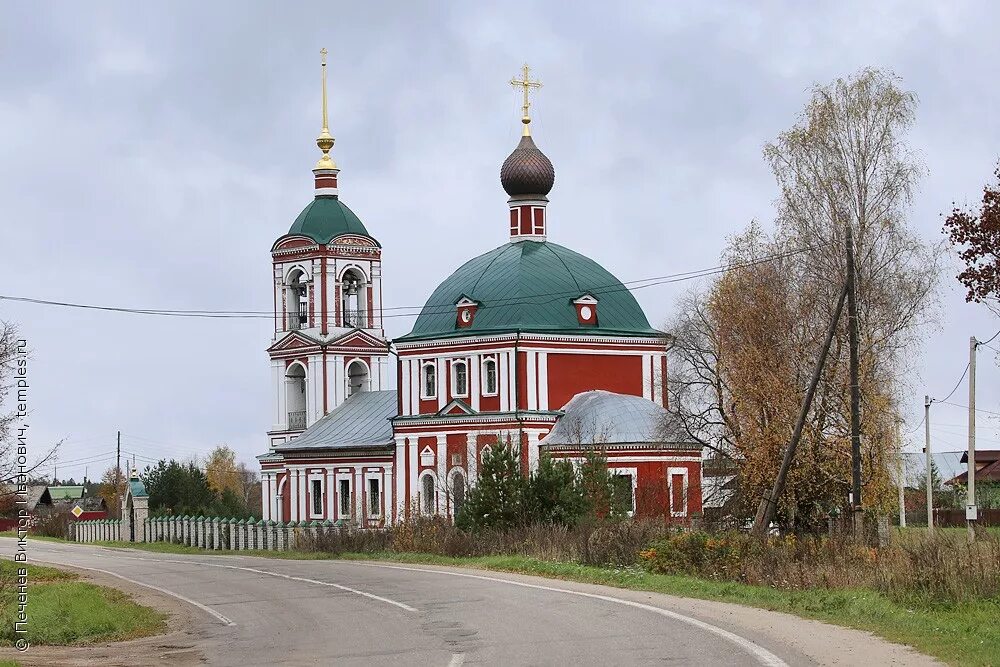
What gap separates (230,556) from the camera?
4797 centimetres

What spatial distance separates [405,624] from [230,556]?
28.8 m

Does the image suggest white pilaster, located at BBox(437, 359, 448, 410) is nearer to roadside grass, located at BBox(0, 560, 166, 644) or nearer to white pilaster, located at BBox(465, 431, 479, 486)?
white pilaster, located at BBox(465, 431, 479, 486)

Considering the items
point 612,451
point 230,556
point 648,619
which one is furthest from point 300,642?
point 612,451

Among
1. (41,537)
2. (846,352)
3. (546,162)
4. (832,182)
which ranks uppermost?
(546,162)

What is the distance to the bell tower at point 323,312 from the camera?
7012 centimetres

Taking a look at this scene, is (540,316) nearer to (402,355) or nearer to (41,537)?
(402,355)

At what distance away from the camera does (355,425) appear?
222 feet

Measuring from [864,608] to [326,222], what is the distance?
173 feet

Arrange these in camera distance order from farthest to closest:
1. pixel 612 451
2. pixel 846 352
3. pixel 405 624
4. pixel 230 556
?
pixel 612 451 < pixel 230 556 < pixel 846 352 < pixel 405 624

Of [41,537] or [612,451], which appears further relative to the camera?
[41,537]

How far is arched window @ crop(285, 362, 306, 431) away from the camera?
72312 mm

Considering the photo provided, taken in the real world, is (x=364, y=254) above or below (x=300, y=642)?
above

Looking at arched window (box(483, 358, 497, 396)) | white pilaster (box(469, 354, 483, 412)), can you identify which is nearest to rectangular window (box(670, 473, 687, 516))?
arched window (box(483, 358, 497, 396))

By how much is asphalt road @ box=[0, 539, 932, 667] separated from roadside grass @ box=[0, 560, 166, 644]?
0.77 m
